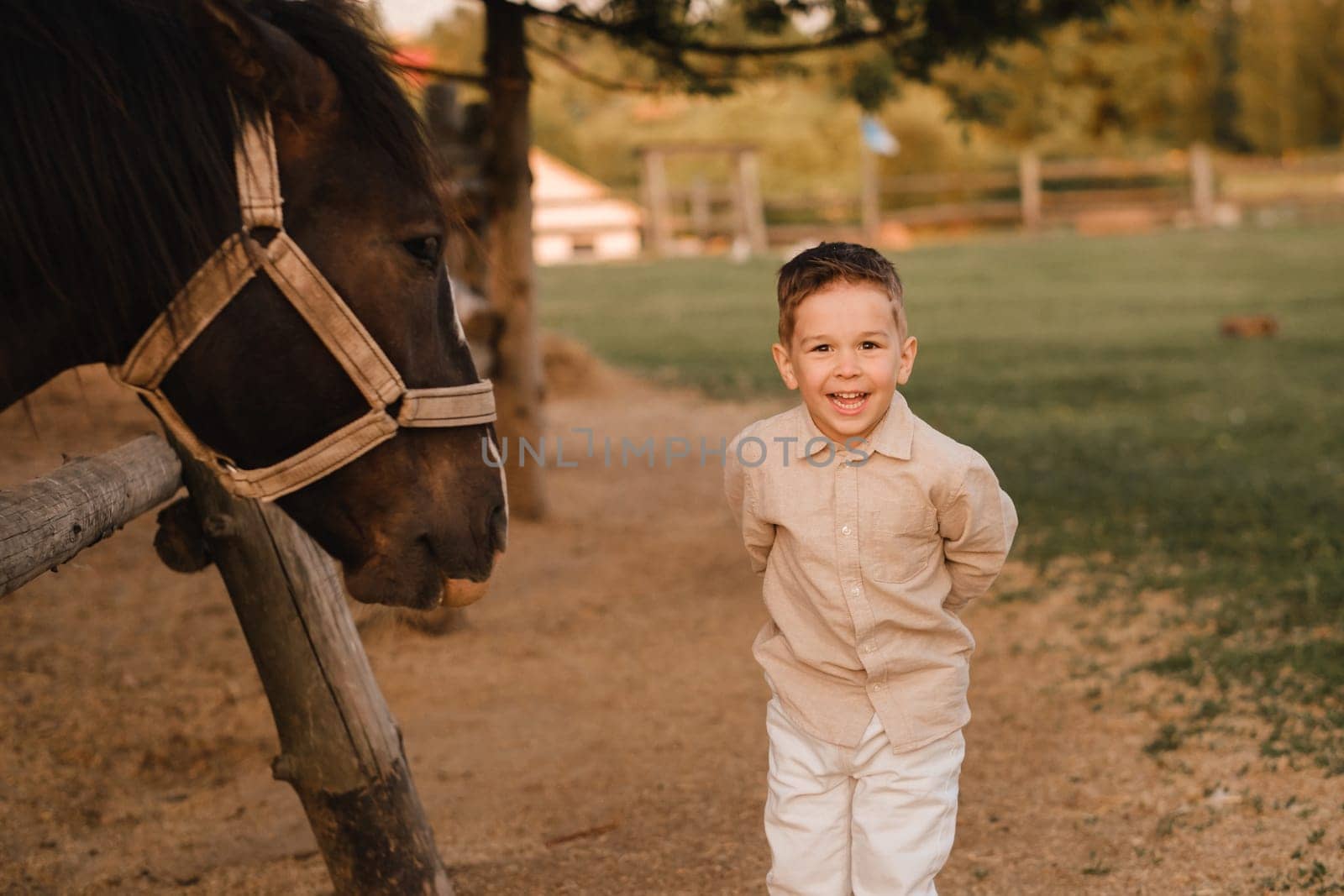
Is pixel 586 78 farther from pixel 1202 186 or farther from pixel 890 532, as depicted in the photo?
pixel 1202 186

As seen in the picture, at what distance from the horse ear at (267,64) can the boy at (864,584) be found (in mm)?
796

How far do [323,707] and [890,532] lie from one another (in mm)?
1203

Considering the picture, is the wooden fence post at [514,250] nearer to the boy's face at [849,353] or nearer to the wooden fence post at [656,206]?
the boy's face at [849,353]

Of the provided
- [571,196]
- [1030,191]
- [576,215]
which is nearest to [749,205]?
[571,196]

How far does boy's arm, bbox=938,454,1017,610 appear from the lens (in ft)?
6.72

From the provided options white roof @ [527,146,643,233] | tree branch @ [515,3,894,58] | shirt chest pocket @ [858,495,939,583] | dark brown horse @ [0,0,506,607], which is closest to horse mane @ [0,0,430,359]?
dark brown horse @ [0,0,506,607]

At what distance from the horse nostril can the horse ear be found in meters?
0.66

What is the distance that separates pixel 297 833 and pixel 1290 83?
4144 centimetres

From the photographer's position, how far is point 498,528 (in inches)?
79.8

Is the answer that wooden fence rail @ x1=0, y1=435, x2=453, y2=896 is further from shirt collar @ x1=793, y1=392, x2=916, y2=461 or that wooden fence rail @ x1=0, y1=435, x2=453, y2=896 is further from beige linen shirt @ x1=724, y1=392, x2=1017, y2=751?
shirt collar @ x1=793, y1=392, x2=916, y2=461

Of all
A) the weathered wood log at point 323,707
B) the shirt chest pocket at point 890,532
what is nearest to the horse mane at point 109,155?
the weathered wood log at point 323,707

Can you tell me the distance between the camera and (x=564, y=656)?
14.8ft

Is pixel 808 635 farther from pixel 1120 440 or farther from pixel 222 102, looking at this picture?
pixel 1120 440

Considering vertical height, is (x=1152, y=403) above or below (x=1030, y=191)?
below
